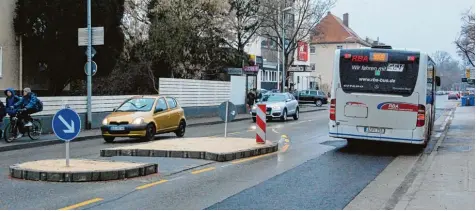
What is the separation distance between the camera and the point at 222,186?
937cm

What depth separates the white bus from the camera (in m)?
14.5

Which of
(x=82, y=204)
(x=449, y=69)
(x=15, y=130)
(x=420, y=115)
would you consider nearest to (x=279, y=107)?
(x=15, y=130)

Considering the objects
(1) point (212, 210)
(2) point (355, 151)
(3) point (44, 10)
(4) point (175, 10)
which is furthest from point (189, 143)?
(4) point (175, 10)

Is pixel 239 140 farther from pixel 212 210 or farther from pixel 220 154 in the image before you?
pixel 212 210

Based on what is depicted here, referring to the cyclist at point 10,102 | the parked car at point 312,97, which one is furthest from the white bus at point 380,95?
the parked car at point 312,97

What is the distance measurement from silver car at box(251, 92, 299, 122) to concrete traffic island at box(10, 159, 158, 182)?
19.8 m

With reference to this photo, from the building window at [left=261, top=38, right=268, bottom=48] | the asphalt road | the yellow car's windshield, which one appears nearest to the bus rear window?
the asphalt road

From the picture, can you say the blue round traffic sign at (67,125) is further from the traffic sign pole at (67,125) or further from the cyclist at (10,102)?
the cyclist at (10,102)

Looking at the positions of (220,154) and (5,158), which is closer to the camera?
(220,154)

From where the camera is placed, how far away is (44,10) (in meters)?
25.1

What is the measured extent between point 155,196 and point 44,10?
A: 18911 mm

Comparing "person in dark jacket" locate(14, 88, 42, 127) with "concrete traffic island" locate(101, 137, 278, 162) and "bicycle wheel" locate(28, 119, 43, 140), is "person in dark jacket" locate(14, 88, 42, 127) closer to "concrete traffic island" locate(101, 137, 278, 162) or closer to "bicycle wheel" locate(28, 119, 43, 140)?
"bicycle wheel" locate(28, 119, 43, 140)

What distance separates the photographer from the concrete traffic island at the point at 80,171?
379 inches

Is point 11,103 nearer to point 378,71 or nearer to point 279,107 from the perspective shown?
point 378,71
